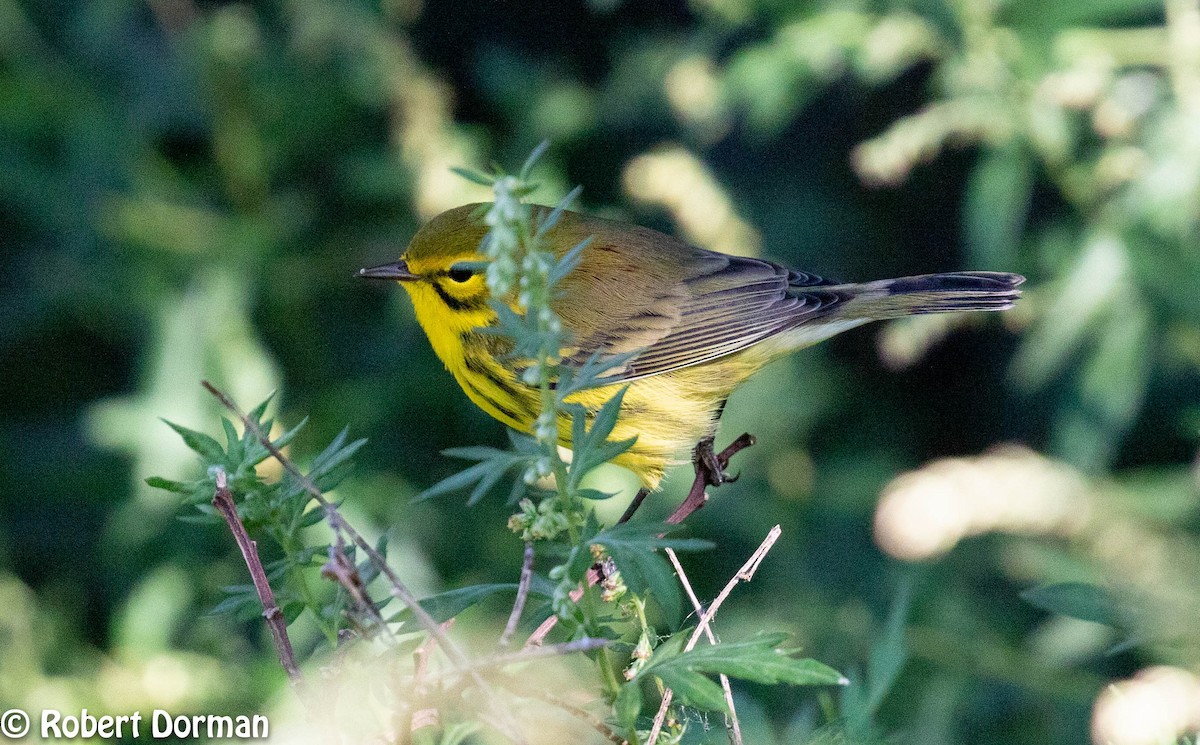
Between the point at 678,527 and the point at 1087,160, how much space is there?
2.69 m

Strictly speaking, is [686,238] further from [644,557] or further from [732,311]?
[644,557]

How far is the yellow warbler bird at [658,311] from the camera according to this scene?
101 inches

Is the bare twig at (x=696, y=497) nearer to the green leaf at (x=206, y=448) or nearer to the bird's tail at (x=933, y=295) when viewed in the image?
the green leaf at (x=206, y=448)

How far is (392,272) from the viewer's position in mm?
2596

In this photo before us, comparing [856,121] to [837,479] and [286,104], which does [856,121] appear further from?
[286,104]

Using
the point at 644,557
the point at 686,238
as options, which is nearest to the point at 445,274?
the point at 686,238

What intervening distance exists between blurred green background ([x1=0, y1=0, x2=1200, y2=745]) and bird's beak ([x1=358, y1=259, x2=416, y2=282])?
68cm

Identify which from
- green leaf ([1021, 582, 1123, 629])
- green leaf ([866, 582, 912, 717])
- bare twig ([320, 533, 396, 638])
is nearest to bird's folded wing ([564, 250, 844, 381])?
green leaf ([866, 582, 912, 717])

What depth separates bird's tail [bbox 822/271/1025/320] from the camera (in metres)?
2.78

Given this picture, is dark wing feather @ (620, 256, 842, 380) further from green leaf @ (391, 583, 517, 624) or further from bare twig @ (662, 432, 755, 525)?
green leaf @ (391, 583, 517, 624)

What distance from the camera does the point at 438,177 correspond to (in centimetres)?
335

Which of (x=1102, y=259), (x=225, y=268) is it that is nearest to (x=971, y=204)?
(x=1102, y=259)

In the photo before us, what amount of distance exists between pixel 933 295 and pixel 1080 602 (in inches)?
61.2

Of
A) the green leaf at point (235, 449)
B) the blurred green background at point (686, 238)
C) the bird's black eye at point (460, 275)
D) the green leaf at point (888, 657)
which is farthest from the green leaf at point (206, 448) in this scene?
the blurred green background at point (686, 238)
